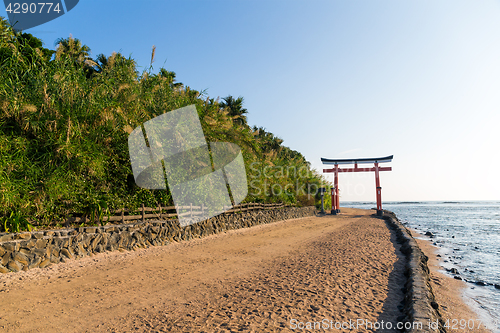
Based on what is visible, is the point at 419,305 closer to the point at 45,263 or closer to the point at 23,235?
the point at 45,263

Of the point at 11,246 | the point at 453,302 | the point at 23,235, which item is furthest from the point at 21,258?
the point at 453,302

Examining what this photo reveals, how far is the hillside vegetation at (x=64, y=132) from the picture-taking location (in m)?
4.80

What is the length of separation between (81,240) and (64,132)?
6.85 feet

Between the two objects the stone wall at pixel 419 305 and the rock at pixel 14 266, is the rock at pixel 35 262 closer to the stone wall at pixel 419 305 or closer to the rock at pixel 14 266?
the rock at pixel 14 266

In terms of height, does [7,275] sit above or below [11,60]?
below

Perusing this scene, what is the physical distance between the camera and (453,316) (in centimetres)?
395

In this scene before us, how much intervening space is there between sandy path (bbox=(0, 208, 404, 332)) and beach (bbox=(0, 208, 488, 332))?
1cm

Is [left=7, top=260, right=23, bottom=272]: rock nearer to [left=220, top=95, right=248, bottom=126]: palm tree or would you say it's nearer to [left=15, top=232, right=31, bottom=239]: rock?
[left=15, top=232, right=31, bottom=239]: rock

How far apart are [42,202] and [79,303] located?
242 centimetres

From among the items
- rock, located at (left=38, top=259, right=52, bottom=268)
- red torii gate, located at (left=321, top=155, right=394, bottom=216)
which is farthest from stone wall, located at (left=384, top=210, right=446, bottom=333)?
red torii gate, located at (left=321, top=155, right=394, bottom=216)

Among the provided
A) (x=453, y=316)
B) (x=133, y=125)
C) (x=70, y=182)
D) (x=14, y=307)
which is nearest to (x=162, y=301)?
(x=14, y=307)

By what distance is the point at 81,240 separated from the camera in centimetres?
549

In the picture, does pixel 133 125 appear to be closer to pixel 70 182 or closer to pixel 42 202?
pixel 70 182

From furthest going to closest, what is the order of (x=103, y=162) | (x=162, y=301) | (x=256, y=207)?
(x=256, y=207)
(x=103, y=162)
(x=162, y=301)
